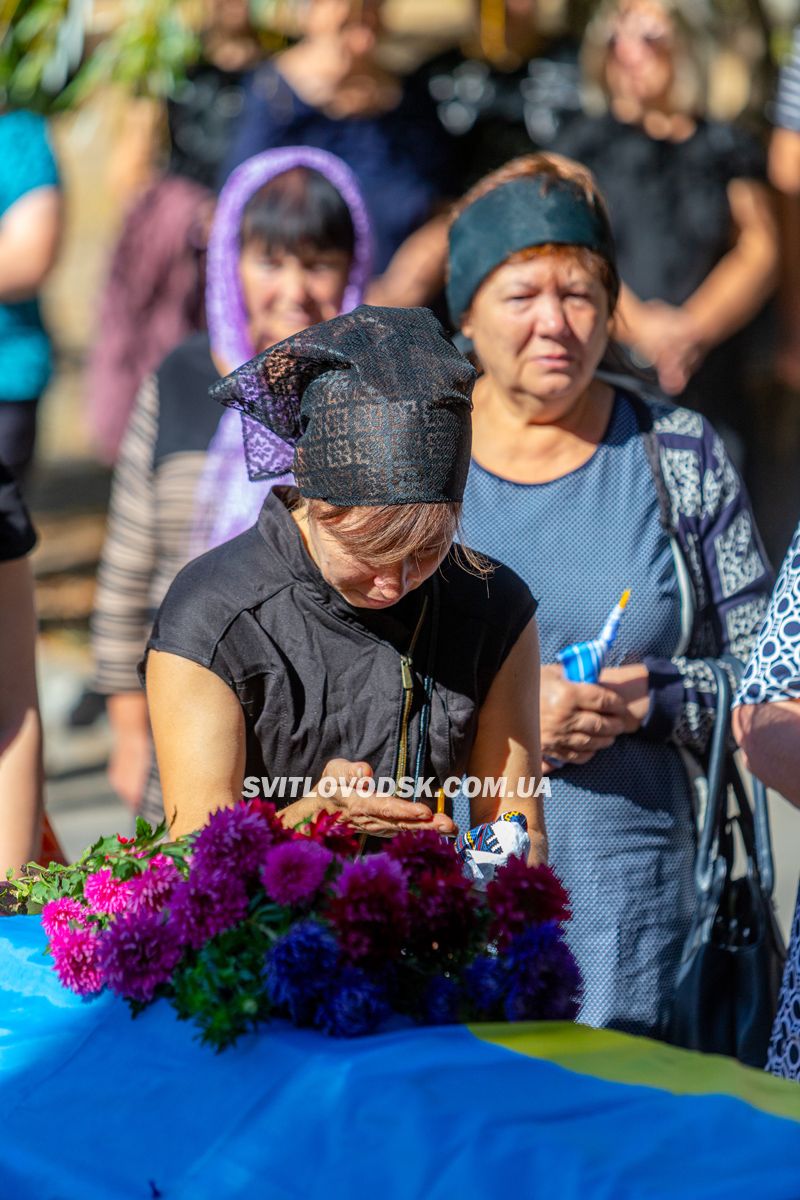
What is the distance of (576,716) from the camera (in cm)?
315

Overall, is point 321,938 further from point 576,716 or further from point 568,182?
point 568,182

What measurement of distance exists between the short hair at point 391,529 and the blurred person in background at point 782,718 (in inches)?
22.8

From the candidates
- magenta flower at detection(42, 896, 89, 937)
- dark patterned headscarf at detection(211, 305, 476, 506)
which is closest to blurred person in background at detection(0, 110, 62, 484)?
dark patterned headscarf at detection(211, 305, 476, 506)

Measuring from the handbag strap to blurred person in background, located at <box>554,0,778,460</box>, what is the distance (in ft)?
9.15

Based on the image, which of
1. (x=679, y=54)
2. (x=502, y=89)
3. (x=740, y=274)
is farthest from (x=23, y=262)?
(x=679, y=54)

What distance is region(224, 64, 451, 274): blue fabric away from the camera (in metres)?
5.91

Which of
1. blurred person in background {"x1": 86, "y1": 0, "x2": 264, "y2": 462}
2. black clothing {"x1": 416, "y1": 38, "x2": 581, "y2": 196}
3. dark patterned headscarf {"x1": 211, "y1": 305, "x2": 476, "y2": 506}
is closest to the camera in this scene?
dark patterned headscarf {"x1": 211, "y1": 305, "x2": 476, "y2": 506}

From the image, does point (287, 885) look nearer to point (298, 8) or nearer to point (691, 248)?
point (691, 248)

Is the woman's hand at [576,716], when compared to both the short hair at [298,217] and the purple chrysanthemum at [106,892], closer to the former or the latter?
the purple chrysanthemum at [106,892]

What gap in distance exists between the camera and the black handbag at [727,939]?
3152 mm

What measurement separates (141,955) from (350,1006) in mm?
271

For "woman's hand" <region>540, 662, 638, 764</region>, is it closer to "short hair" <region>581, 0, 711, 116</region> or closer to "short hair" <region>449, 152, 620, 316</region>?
"short hair" <region>449, 152, 620, 316</region>

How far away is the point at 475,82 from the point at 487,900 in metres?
4.92

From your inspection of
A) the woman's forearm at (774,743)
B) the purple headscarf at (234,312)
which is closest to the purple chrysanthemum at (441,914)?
the woman's forearm at (774,743)
